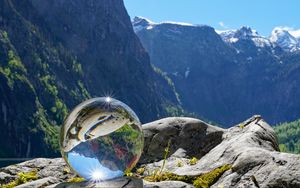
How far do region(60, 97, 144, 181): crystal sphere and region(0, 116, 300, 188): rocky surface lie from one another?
17.9 inches

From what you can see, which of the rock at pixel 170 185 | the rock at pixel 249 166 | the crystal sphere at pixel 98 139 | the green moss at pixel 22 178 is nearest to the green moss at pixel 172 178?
the rock at pixel 249 166

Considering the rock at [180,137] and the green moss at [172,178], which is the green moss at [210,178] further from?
the rock at [180,137]

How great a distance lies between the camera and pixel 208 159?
44.4ft

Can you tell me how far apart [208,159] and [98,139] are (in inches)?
167

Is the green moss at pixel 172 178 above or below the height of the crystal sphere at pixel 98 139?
below

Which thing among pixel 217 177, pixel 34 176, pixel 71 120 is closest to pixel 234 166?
pixel 217 177

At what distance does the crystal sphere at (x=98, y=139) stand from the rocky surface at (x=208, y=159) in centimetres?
45

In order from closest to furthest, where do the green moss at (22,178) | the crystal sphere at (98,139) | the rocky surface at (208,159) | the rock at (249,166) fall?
the crystal sphere at (98,139) → the rock at (249,166) → the rocky surface at (208,159) → the green moss at (22,178)

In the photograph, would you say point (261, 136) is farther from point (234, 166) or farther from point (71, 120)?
point (71, 120)

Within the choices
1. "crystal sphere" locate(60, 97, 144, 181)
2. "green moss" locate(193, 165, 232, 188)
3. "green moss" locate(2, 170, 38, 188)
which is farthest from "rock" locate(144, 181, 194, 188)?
"green moss" locate(2, 170, 38, 188)

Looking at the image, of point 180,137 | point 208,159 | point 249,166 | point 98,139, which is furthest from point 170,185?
point 180,137

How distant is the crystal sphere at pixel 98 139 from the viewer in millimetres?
10328

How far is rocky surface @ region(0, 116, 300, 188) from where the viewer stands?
10844mm

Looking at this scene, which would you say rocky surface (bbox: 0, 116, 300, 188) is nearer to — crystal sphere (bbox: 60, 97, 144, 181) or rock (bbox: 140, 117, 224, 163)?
rock (bbox: 140, 117, 224, 163)
